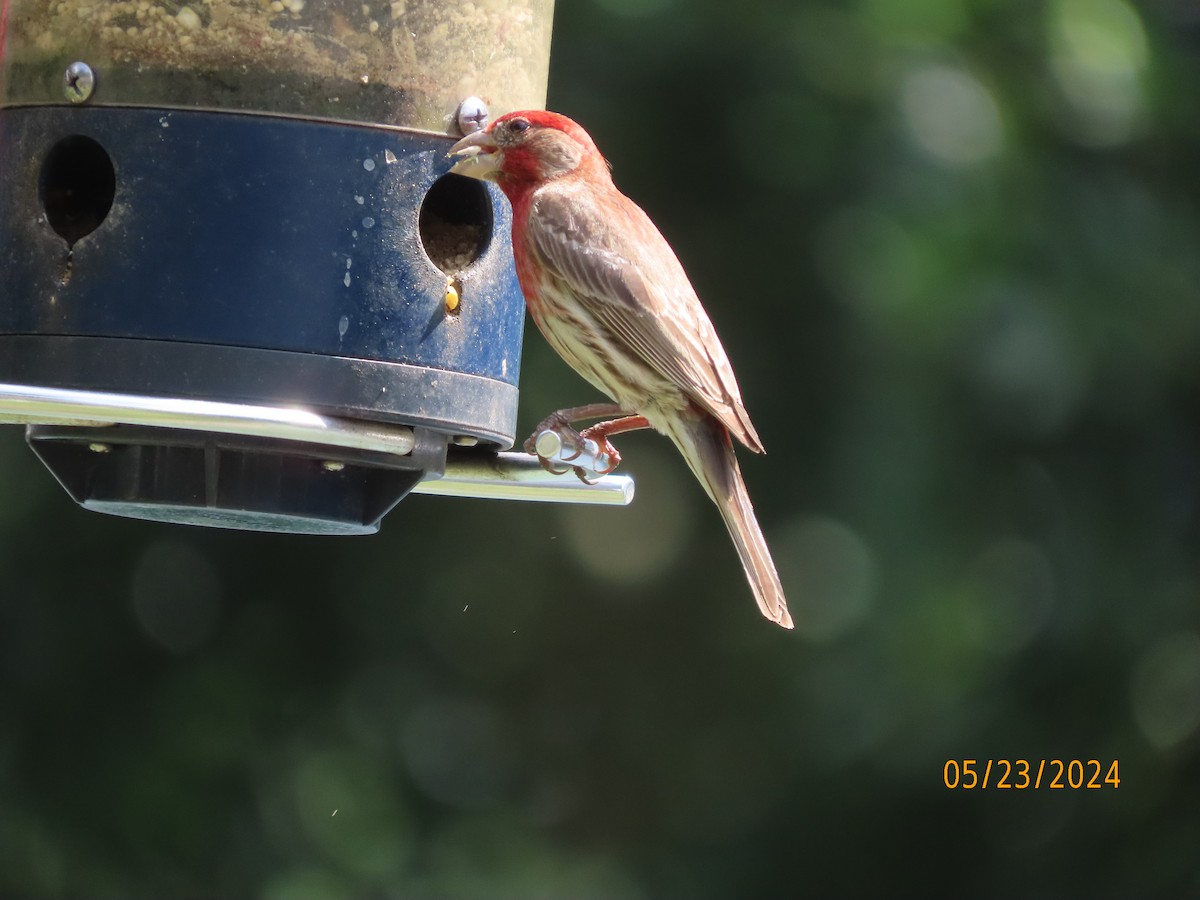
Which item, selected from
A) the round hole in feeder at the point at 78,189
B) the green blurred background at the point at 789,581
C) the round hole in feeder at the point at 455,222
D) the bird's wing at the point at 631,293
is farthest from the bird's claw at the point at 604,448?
→ the green blurred background at the point at 789,581

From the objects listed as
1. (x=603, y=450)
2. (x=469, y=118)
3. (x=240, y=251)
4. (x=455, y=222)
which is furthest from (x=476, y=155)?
(x=603, y=450)

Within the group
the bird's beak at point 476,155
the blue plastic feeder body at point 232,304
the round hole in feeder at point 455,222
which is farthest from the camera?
the round hole in feeder at point 455,222

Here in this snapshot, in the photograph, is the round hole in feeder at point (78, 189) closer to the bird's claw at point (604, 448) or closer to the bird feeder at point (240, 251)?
the bird feeder at point (240, 251)

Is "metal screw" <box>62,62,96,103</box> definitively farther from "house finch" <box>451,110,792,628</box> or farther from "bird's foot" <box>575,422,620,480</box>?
"bird's foot" <box>575,422,620,480</box>

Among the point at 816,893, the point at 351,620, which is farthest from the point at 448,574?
the point at 816,893

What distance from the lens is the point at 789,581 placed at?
8000 mm

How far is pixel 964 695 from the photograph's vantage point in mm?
7906

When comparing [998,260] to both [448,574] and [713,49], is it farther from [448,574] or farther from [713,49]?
[448,574]

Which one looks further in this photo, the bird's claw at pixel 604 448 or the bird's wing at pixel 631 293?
the bird's wing at pixel 631 293

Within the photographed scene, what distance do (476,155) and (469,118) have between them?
89mm

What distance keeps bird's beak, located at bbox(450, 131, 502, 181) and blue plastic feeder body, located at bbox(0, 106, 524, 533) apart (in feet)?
0.26

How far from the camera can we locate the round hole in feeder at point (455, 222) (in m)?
5.17

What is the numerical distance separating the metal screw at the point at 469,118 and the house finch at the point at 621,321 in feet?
0.77

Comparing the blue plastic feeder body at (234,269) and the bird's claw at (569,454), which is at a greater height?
the blue plastic feeder body at (234,269)
